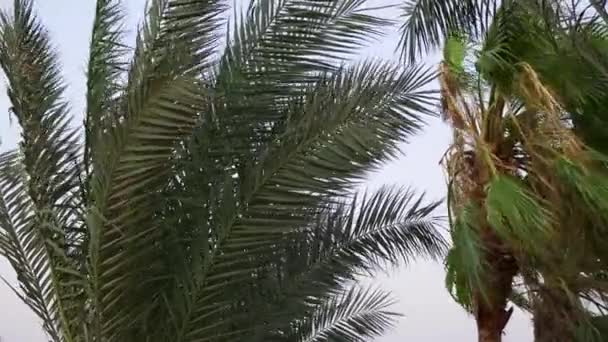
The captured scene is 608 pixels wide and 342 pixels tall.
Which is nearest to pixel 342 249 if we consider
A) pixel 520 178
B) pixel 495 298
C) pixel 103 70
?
pixel 495 298

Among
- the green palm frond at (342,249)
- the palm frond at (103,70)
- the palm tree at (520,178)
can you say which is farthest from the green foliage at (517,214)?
the palm frond at (103,70)

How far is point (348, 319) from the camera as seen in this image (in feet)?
20.9

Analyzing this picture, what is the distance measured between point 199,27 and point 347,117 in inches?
36.3

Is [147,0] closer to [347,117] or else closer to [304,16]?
[304,16]

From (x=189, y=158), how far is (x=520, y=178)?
258 centimetres

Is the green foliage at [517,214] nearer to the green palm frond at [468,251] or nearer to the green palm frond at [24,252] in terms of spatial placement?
the green palm frond at [468,251]

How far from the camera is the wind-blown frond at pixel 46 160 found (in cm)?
462

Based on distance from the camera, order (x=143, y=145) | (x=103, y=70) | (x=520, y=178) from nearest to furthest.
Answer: (x=143, y=145), (x=103, y=70), (x=520, y=178)

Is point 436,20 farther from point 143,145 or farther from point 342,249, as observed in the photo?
point 143,145

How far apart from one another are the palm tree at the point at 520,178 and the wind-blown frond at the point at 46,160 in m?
2.11

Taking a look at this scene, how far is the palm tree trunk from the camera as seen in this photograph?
6012 millimetres

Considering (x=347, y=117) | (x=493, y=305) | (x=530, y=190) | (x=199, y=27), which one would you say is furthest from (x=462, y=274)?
(x=199, y=27)

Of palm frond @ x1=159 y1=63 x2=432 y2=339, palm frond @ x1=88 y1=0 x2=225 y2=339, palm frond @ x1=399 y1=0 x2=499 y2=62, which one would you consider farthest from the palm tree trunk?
palm frond @ x1=88 y1=0 x2=225 y2=339

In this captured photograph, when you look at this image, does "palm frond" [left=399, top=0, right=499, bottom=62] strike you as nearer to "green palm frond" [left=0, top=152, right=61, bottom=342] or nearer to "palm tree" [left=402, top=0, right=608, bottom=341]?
"palm tree" [left=402, top=0, right=608, bottom=341]
